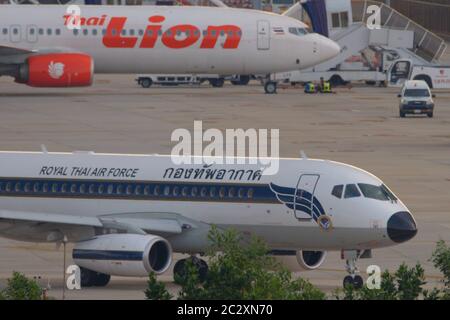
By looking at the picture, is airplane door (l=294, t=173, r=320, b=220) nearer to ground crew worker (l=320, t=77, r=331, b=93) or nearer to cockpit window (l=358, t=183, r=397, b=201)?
cockpit window (l=358, t=183, r=397, b=201)

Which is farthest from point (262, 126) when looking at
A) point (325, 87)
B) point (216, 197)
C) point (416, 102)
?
point (216, 197)

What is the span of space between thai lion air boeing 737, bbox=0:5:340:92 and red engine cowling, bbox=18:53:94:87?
0.27 feet

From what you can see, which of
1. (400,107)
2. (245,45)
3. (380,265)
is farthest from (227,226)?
(245,45)

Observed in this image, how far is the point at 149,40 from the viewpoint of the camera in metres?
Answer: 91.2

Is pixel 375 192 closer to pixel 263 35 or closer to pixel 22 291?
pixel 22 291

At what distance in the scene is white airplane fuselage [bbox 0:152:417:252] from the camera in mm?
A: 36469

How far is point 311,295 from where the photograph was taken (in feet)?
73.5

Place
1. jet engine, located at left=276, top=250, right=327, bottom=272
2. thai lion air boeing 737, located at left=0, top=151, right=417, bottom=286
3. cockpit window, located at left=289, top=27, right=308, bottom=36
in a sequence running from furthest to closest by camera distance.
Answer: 1. cockpit window, located at left=289, top=27, right=308, bottom=36
2. jet engine, located at left=276, top=250, right=327, bottom=272
3. thai lion air boeing 737, located at left=0, top=151, right=417, bottom=286

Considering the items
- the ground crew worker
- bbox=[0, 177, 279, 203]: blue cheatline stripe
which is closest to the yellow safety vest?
the ground crew worker

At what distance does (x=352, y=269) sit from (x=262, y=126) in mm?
41256

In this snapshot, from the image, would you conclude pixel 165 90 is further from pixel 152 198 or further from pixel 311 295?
pixel 311 295

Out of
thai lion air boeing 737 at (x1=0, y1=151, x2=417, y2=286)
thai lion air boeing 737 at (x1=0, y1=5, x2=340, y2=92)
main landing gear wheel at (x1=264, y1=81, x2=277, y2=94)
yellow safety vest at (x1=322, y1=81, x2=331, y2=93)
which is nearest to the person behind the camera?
thai lion air boeing 737 at (x1=0, y1=151, x2=417, y2=286)

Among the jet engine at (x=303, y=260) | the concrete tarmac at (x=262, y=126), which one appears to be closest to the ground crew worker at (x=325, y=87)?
the concrete tarmac at (x=262, y=126)

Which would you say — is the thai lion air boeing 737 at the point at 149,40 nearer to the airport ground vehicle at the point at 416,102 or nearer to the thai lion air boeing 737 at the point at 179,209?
the airport ground vehicle at the point at 416,102
